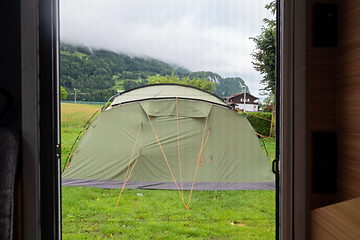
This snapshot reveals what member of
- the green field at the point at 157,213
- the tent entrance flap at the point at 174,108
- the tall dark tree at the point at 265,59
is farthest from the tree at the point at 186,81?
the green field at the point at 157,213

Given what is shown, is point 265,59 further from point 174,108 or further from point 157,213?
point 157,213

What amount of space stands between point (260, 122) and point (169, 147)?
84cm

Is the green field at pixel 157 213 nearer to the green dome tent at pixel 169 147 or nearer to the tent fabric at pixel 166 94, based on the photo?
the green dome tent at pixel 169 147

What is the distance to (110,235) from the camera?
4.73ft

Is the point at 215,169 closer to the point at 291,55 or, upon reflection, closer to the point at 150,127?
the point at 150,127

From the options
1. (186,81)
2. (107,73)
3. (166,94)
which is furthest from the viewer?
(166,94)

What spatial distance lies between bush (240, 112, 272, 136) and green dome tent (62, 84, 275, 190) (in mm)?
59

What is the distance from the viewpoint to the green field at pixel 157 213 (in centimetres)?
148

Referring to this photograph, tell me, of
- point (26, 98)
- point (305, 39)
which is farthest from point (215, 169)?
point (26, 98)

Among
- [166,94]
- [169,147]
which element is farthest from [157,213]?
[166,94]

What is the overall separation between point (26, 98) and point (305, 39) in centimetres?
91

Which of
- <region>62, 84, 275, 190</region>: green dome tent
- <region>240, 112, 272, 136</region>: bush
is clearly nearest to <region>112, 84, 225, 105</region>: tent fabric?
<region>62, 84, 275, 190</region>: green dome tent

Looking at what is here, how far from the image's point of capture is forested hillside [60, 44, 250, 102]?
131 centimetres

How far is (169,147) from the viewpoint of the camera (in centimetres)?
187
